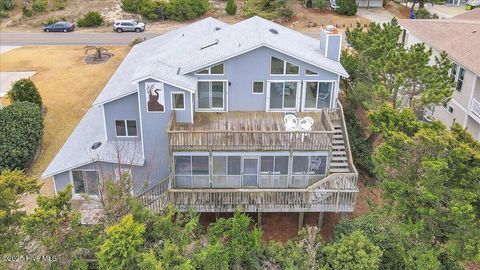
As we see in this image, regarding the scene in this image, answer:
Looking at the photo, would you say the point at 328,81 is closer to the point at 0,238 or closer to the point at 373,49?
the point at 373,49

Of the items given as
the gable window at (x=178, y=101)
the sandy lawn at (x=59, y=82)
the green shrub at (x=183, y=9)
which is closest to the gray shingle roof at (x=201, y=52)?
the gable window at (x=178, y=101)

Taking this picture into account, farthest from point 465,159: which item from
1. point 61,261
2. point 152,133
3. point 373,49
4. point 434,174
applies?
point 61,261

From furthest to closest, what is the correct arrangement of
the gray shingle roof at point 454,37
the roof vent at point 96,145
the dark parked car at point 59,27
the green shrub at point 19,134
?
the dark parked car at point 59,27 → the gray shingle roof at point 454,37 → the green shrub at point 19,134 → the roof vent at point 96,145

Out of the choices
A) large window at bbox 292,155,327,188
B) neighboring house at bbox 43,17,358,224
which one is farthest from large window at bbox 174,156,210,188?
large window at bbox 292,155,327,188

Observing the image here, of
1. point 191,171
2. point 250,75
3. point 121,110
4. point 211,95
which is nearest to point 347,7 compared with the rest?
point 250,75

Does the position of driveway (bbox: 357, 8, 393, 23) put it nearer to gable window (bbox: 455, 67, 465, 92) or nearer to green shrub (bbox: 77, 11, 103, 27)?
gable window (bbox: 455, 67, 465, 92)

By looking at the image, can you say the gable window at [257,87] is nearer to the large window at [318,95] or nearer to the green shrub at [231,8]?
the large window at [318,95]

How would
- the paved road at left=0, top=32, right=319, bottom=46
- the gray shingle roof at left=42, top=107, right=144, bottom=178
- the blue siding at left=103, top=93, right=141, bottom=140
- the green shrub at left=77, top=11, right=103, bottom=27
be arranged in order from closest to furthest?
the gray shingle roof at left=42, top=107, right=144, bottom=178 → the blue siding at left=103, top=93, right=141, bottom=140 → the paved road at left=0, top=32, right=319, bottom=46 → the green shrub at left=77, top=11, right=103, bottom=27
